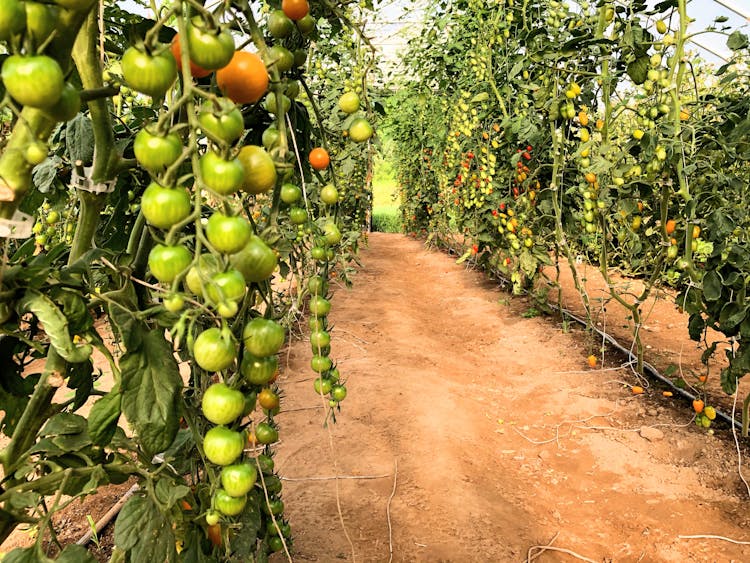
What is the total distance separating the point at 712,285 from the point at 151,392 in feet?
7.50

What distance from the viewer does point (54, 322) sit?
64cm

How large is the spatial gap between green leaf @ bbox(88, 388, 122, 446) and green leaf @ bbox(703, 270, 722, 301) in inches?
89.6

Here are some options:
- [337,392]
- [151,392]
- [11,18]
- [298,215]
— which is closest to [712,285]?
[337,392]

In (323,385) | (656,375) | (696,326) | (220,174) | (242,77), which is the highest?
(242,77)

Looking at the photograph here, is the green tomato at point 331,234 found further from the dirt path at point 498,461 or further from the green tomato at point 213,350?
the dirt path at point 498,461

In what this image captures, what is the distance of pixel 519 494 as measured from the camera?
2.23 meters

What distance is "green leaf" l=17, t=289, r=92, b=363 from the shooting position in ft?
2.07

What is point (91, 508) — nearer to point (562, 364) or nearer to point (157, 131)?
point (157, 131)

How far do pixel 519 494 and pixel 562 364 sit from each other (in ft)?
4.54

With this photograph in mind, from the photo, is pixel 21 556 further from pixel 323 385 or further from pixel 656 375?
pixel 656 375

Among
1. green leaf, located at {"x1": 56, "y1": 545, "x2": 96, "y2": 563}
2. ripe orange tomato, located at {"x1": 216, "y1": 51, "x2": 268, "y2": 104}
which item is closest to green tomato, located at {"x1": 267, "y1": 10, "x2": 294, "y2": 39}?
ripe orange tomato, located at {"x1": 216, "y1": 51, "x2": 268, "y2": 104}

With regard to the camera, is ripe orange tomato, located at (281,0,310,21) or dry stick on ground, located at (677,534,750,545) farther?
dry stick on ground, located at (677,534,750,545)

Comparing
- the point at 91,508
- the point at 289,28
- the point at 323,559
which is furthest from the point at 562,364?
the point at 289,28

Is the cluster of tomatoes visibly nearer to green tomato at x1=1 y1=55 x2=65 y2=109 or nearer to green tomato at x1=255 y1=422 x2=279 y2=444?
green tomato at x1=1 y1=55 x2=65 y2=109
